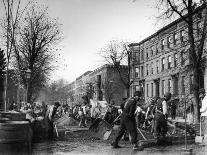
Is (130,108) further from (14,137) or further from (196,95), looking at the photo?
(196,95)

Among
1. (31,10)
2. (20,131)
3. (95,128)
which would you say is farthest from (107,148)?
(31,10)

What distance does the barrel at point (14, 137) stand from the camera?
9195 millimetres

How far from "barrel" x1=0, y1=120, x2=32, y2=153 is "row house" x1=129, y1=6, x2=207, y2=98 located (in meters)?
32.4

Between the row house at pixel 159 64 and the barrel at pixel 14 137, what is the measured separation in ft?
106

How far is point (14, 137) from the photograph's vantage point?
9352 mm

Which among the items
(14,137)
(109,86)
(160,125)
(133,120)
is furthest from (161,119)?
(109,86)

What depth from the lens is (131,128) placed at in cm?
1016

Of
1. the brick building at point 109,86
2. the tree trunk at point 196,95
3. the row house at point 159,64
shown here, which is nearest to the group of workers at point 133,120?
the tree trunk at point 196,95

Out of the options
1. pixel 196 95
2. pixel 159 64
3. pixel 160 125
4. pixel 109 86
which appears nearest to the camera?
pixel 160 125

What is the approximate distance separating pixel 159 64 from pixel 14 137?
139 feet

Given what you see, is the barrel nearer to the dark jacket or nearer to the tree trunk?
the dark jacket

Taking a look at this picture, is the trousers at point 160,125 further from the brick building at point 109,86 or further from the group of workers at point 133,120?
the brick building at point 109,86

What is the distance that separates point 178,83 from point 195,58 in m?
23.1

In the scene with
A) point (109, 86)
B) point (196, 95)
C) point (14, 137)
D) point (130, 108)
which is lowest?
point (14, 137)
